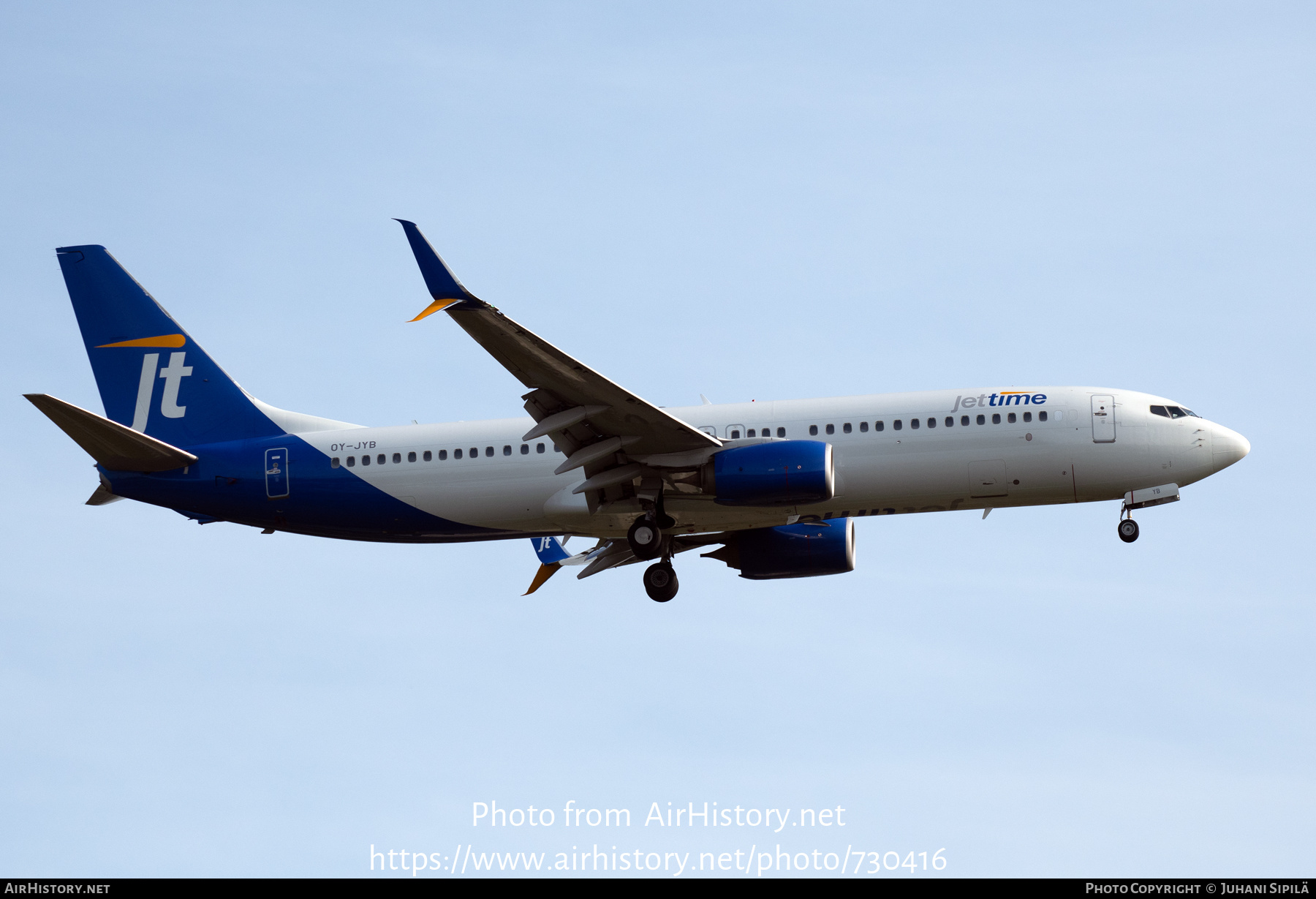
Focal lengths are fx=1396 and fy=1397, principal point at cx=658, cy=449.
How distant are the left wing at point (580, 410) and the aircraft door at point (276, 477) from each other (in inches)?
278

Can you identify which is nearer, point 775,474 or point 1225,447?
point 775,474

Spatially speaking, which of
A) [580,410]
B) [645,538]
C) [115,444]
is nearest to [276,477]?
[115,444]

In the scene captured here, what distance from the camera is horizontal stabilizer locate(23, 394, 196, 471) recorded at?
1270 inches

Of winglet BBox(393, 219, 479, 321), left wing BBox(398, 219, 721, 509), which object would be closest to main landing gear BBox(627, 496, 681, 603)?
left wing BBox(398, 219, 721, 509)

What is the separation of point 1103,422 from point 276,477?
66.1ft

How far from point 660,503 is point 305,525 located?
29.7ft

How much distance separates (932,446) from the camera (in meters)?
32.4

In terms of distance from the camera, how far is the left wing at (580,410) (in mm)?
28359

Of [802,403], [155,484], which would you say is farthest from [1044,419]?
[155,484]

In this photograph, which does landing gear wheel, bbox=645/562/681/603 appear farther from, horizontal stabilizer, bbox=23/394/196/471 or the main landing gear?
horizontal stabilizer, bbox=23/394/196/471

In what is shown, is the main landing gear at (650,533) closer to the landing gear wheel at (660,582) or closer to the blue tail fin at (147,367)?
the landing gear wheel at (660,582)

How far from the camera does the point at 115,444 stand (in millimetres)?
33906

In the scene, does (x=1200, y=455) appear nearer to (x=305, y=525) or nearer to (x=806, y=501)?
(x=806, y=501)

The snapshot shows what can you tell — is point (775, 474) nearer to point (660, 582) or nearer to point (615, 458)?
point (615, 458)
